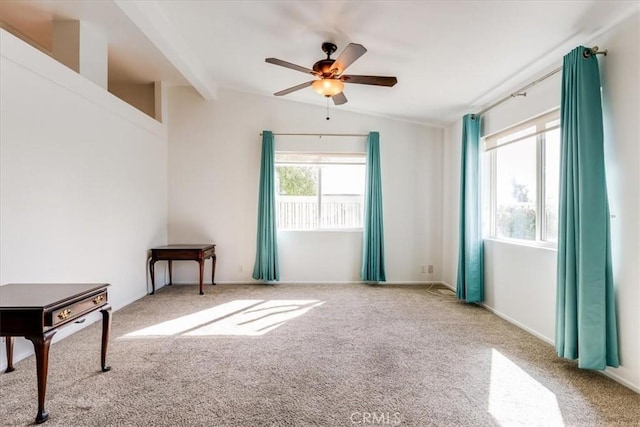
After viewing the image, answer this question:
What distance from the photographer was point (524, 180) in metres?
3.31

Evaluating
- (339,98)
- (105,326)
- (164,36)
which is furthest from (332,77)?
(105,326)

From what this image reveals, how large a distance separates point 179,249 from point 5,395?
8.12 feet

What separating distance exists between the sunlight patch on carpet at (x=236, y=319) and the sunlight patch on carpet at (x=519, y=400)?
6.46 ft

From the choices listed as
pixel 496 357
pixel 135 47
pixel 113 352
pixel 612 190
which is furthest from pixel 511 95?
pixel 113 352

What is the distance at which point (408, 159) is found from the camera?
512cm

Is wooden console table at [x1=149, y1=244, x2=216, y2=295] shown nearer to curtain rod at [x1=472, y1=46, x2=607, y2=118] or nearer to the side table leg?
the side table leg

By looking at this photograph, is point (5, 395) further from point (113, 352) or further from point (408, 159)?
point (408, 159)

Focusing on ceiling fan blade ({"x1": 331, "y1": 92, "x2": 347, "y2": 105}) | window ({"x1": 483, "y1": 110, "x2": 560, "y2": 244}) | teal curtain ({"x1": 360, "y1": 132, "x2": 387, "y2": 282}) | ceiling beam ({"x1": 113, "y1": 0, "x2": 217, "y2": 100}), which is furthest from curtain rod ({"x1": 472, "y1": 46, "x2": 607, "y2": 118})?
ceiling beam ({"x1": 113, "y1": 0, "x2": 217, "y2": 100})

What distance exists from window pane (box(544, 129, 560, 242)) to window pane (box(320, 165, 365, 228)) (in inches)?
104

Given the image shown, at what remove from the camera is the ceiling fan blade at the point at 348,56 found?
7.68 ft

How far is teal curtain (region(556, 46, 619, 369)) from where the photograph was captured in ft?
7.14

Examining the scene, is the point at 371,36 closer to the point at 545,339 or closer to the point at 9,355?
the point at 545,339

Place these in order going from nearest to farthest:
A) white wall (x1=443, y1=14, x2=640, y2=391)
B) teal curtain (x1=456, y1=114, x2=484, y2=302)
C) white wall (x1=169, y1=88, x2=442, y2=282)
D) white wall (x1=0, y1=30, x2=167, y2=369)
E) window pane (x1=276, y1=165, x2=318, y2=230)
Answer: white wall (x1=443, y1=14, x2=640, y2=391)
white wall (x1=0, y1=30, x2=167, y2=369)
teal curtain (x1=456, y1=114, x2=484, y2=302)
white wall (x1=169, y1=88, x2=442, y2=282)
window pane (x1=276, y1=165, x2=318, y2=230)

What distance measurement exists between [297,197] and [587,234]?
3.74m
